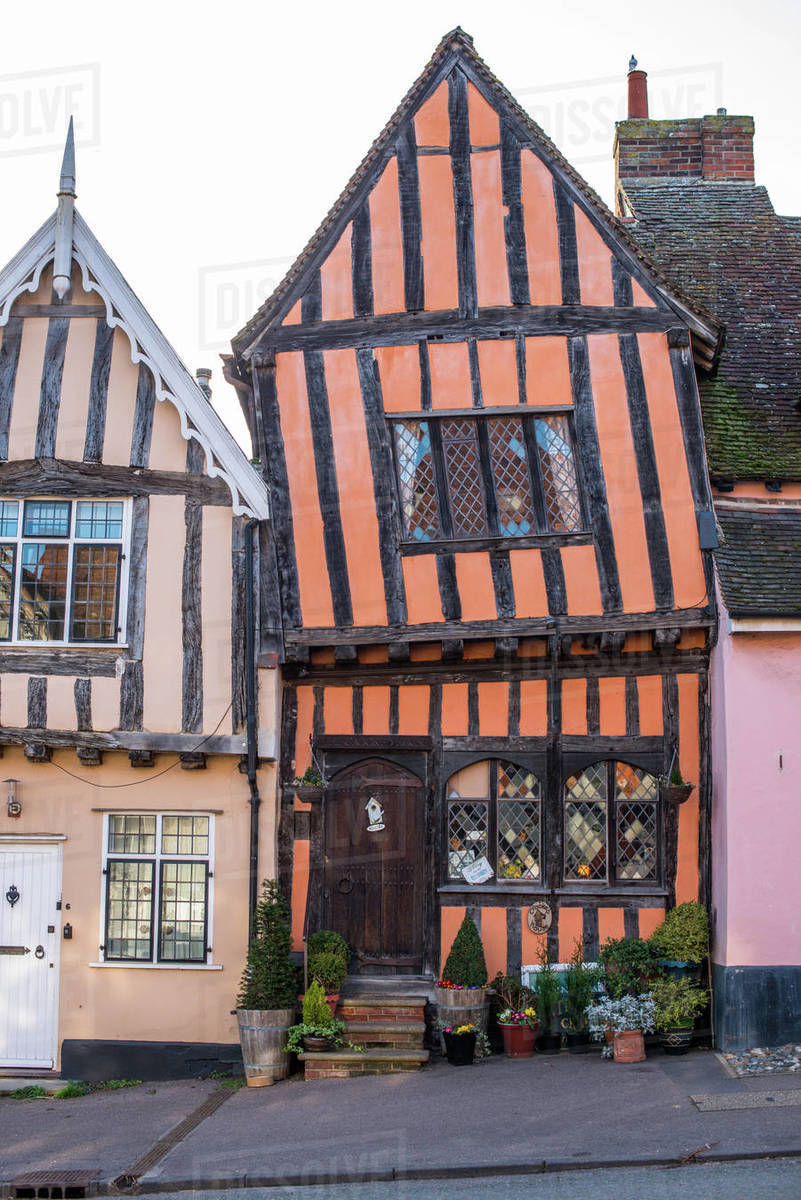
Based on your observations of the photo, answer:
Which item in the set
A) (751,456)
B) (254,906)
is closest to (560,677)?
(751,456)

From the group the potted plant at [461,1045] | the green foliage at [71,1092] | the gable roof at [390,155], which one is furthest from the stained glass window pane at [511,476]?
the green foliage at [71,1092]

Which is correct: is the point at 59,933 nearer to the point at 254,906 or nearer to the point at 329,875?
the point at 254,906

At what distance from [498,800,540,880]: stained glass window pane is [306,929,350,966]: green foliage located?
1733 mm

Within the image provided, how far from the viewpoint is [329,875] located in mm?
11922

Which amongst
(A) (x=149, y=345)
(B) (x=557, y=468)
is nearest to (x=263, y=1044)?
(B) (x=557, y=468)

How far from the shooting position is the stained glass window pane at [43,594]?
1194 centimetres

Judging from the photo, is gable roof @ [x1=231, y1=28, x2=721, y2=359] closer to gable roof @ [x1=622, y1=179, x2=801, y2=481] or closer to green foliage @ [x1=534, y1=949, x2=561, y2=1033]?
gable roof @ [x1=622, y1=179, x2=801, y2=481]

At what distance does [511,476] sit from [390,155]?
3.60 metres

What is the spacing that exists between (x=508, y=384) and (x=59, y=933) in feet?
23.3

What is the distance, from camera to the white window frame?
11.6 m

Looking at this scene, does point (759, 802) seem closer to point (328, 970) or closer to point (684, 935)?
point (684, 935)

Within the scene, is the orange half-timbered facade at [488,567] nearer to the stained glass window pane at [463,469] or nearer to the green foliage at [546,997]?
the stained glass window pane at [463,469]

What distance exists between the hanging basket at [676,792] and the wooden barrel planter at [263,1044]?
4.14 m

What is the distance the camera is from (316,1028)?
10.8m
